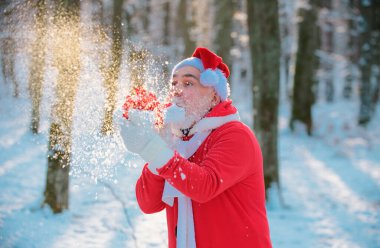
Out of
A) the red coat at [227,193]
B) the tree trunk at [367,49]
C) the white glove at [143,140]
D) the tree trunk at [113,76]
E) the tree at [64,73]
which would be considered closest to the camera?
the white glove at [143,140]

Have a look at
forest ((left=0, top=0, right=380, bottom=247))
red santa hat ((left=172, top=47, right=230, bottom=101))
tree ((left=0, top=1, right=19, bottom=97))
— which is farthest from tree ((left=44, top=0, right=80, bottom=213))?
red santa hat ((left=172, top=47, right=230, bottom=101))

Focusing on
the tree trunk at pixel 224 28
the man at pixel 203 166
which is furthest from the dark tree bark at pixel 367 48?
the man at pixel 203 166

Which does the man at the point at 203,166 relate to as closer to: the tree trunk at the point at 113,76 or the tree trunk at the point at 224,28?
the tree trunk at the point at 113,76

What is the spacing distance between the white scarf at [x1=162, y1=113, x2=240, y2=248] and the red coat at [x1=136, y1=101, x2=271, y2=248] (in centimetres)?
3

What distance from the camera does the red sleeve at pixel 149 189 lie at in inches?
77.2

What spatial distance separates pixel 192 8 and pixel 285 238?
16.9 m

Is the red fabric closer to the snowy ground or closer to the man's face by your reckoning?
the man's face

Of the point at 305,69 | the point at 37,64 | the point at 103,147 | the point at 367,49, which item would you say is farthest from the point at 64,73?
the point at 367,49

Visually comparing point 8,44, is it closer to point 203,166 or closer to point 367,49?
point 203,166

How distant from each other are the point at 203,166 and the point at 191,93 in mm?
444

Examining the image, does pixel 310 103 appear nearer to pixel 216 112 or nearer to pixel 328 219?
pixel 328 219

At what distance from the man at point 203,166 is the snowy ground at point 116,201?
0.35 metres

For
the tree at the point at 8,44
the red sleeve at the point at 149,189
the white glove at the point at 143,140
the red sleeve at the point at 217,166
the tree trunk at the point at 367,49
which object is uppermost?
the tree trunk at the point at 367,49

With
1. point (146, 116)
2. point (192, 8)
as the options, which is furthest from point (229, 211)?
point (192, 8)
